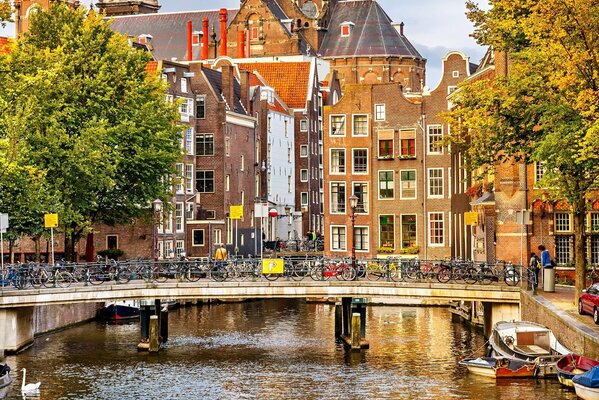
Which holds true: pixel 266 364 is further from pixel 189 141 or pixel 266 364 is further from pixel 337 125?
pixel 189 141

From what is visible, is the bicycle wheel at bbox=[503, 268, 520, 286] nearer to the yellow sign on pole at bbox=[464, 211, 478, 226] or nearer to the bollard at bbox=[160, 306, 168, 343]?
the yellow sign on pole at bbox=[464, 211, 478, 226]

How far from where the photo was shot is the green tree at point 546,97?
4575 centimetres

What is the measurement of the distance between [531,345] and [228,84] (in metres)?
58.2

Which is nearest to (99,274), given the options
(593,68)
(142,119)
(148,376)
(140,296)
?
(140,296)

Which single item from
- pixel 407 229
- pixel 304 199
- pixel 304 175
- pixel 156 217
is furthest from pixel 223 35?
pixel 156 217

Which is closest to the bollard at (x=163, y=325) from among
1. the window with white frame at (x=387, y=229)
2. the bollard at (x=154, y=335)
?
the bollard at (x=154, y=335)

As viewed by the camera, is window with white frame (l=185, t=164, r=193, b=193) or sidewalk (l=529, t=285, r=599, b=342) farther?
window with white frame (l=185, t=164, r=193, b=193)

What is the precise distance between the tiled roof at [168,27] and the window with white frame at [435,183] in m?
76.7

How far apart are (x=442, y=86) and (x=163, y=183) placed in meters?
21.5

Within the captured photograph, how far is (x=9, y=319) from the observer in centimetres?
5550

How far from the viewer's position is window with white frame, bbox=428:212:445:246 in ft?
282

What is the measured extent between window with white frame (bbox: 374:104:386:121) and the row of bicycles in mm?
27601

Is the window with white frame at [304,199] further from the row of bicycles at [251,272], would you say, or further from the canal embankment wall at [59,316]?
the row of bicycles at [251,272]

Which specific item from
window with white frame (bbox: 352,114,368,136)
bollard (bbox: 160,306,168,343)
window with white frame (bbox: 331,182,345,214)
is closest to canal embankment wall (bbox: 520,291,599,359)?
bollard (bbox: 160,306,168,343)
